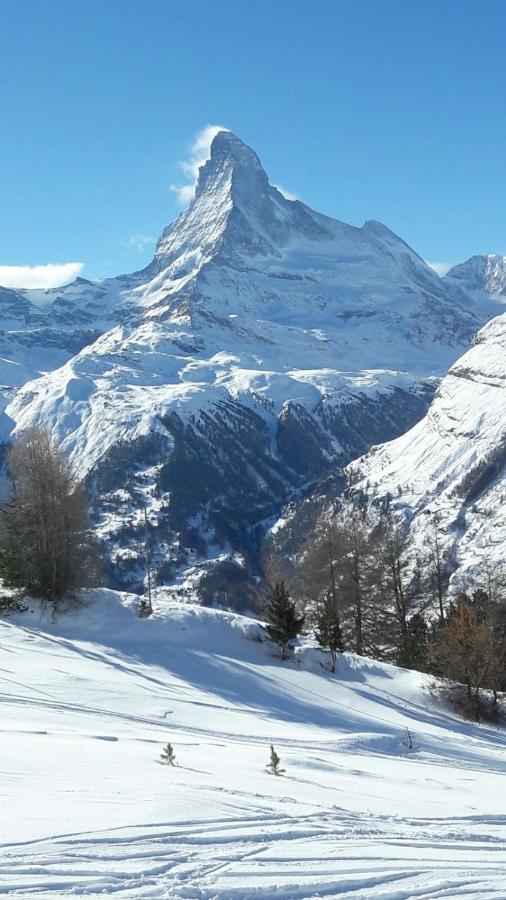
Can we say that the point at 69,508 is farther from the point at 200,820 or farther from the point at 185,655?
the point at 200,820

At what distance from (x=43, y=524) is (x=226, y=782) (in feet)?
94.0

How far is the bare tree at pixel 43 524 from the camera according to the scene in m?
39.6

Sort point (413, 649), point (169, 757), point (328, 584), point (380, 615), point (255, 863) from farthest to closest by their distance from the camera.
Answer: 1. point (380, 615)
2. point (328, 584)
3. point (413, 649)
4. point (169, 757)
5. point (255, 863)

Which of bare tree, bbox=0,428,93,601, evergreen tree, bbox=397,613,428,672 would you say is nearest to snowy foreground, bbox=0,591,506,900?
bare tree, bbox=0,428,93,601

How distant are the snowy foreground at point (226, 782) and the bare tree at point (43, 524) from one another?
12.4 feet

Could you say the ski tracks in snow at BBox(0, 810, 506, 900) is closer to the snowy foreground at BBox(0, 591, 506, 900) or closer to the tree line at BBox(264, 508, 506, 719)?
the snowy foreground at BBox(0, 591, 506, 900)

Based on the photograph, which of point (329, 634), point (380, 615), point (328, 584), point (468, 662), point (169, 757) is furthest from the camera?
point (380, 615)

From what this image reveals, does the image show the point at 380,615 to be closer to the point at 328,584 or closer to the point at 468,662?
the point at 328,584

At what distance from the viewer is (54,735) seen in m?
18.5

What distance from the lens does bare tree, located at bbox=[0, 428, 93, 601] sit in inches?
1560

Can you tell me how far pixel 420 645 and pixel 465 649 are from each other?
37.7 ft

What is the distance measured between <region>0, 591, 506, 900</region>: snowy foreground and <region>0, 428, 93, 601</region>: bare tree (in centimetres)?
377

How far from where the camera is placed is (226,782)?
14180 mm

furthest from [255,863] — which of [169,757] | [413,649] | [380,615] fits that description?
[380,615]
